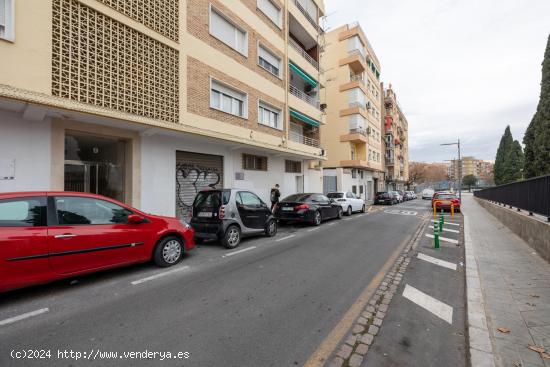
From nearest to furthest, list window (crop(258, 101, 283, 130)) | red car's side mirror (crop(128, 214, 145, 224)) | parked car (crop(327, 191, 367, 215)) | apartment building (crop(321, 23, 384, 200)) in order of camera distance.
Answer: red car's side mirror (crop(128, 214, 145, 224))
window (crop(258, 101, 283, 130))
parked car (crop(327, 191, 367, 215))
apartment building (crop(321, 23, 384, 200))

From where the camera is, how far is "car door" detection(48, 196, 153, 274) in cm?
388

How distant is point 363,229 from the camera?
10.1 metres

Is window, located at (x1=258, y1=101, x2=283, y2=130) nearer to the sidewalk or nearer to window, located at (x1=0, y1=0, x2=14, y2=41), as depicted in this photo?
window, located at (x1=0, y1=0, x2=14, y2=41)

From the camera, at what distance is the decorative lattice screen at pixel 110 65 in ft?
22.1

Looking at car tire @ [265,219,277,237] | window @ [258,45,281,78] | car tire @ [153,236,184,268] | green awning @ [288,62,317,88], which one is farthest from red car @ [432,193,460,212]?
car tire @ [153,236,184,268]

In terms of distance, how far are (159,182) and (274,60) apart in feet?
32.9

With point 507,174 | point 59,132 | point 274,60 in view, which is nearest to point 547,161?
point 274,60

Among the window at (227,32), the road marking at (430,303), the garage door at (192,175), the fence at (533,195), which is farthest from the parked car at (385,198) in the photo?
the road marking at (430,303)

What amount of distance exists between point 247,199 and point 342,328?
202 inches

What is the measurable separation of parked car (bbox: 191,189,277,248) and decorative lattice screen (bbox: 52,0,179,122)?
390 cm

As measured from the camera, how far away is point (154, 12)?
8.80m

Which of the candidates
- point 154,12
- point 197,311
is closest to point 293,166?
point 154,12

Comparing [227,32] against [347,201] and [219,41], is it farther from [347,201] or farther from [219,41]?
[347,201]

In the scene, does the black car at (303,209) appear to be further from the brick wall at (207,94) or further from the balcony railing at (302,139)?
the balcony railing at (302,139)
